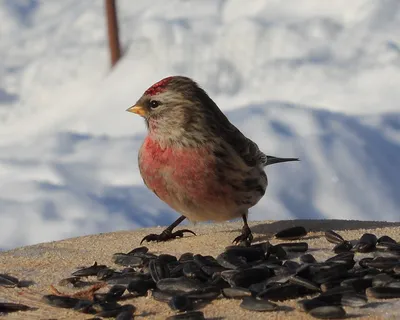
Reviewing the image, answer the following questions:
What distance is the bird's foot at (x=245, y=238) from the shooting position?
13.7ft

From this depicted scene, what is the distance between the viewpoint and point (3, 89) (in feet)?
34.2

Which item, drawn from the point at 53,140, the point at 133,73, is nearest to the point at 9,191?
the point at 53,140

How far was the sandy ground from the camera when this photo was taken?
324cm

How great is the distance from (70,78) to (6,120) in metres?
0.93

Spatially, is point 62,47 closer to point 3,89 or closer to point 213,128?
point 3,89

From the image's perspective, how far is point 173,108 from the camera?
4535 millimetres

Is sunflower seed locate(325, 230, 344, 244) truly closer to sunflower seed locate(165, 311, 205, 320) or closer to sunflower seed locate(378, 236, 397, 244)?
sunflower seed locate(378, 236, 397, 244)

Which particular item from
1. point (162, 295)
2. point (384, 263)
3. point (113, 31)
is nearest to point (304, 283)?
point (384, 263)

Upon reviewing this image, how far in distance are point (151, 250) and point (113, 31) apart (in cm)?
580

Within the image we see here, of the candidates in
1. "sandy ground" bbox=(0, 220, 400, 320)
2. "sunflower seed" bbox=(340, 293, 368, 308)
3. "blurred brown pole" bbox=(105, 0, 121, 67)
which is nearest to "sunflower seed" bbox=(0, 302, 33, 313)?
"sandy ground" bbox=(0, 220, 400, 320)

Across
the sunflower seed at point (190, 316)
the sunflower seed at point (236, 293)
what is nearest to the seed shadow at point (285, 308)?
the sunflower seed at point (236, 293)

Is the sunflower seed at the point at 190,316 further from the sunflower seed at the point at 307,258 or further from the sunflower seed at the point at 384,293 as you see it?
the sunflower seed at the point at 307,258

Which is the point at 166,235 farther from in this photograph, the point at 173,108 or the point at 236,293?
the point at 236,293

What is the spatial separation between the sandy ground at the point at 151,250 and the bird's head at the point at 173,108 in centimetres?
43
